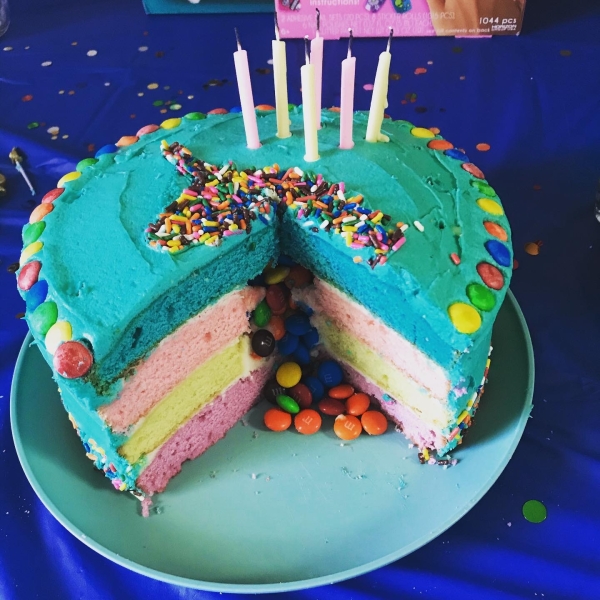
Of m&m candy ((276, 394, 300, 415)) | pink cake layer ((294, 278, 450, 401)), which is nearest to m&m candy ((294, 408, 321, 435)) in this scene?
m&m candy ((276, 394, 300, 415))

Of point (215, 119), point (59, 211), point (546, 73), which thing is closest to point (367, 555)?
point (59, 211)

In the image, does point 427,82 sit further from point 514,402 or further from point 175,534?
point 175,534

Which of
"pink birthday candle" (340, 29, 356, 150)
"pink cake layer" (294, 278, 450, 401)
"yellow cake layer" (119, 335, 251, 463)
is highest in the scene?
"pink birthday candle" (340, 29, 356, 150)

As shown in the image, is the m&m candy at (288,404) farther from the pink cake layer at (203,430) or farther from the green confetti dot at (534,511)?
the green confetti dot at (534,511)

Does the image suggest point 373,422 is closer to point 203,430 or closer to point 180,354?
point 203,430

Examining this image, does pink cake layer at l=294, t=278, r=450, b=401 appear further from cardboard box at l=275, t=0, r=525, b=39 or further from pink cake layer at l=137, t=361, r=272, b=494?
cardboard box at l=275, t=0, r=525, b=39
